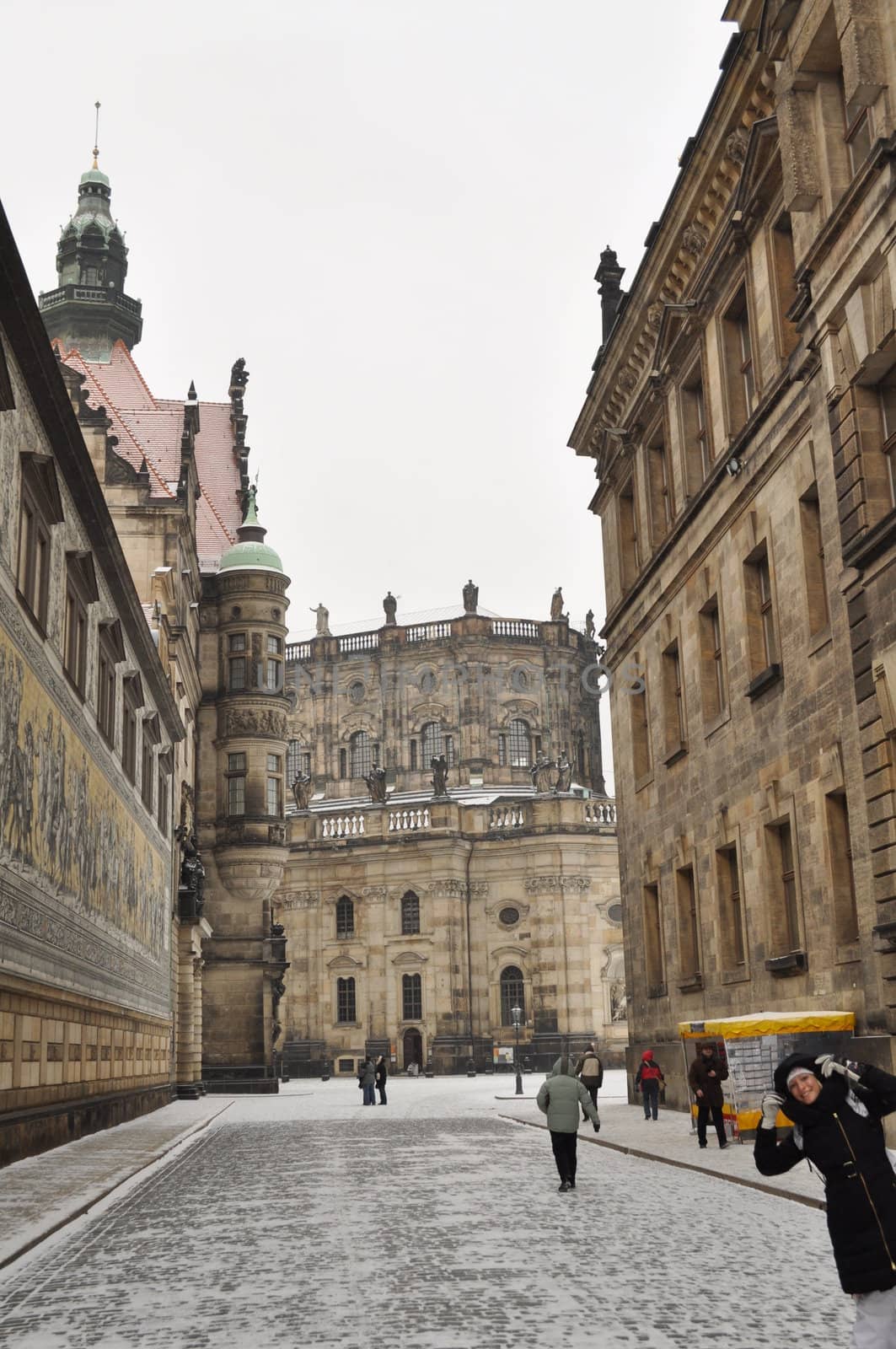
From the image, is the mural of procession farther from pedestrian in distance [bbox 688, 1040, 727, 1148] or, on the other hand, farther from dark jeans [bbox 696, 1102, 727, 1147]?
dark jeans [bbox 696, 1102, 727, 1147]

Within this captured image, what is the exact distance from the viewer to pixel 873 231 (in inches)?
691

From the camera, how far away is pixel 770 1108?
6.03 meters

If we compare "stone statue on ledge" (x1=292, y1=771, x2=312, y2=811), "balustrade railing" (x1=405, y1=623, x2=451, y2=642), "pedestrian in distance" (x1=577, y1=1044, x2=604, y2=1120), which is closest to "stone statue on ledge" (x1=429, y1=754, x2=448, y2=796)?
"stone statue on ledge" (x1=292, y1=771, x2=312, y2=811)

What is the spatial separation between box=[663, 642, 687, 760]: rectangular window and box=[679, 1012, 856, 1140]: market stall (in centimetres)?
979

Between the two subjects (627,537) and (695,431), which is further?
(627,537)

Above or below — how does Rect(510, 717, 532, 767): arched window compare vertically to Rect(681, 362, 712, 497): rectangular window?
above

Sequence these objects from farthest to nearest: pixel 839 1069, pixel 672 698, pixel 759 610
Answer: pixel 672 698, pixel 759 610, pixel 839 1069

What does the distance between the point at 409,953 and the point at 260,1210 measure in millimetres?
61989

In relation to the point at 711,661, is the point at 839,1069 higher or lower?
lower

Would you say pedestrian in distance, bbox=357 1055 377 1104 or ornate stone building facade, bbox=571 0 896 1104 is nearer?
ornate stone building facade, bbox=571 0 896 1104

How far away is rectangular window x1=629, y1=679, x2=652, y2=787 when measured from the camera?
31842 mm

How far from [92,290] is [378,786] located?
29.8m

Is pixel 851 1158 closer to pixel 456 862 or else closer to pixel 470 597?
pixel 456 862

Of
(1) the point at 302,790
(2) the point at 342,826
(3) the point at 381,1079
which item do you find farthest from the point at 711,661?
(1) the point at 302,790
